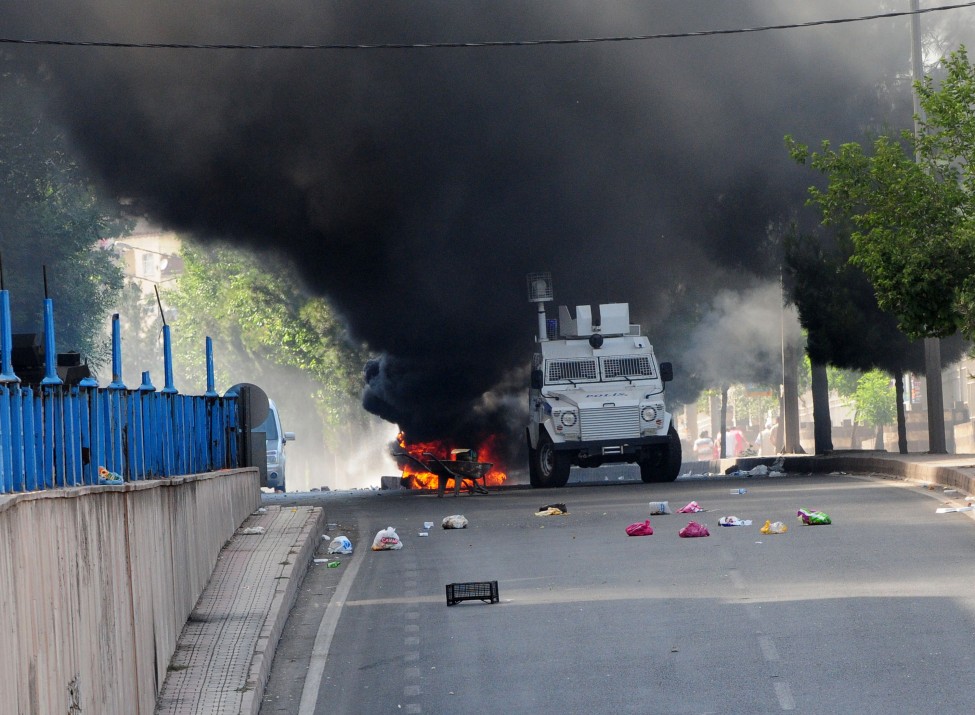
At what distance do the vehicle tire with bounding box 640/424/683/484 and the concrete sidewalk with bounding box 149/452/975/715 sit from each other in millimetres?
8155

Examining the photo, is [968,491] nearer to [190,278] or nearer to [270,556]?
[270,556]

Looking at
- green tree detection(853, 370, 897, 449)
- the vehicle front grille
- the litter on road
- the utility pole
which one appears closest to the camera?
the litter on road

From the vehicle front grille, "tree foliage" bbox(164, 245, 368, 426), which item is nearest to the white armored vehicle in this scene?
the vehicle front grille

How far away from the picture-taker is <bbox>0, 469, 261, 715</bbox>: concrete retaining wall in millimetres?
4891

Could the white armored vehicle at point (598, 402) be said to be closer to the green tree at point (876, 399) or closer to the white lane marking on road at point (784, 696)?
the white lane marking on road at point (784, 696)

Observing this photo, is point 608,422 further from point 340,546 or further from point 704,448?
point 704,448

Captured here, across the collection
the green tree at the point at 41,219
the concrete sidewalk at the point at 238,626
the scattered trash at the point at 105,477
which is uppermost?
the green tree at the point at 41,219

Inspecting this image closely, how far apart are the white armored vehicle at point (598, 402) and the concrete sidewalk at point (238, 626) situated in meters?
11.2

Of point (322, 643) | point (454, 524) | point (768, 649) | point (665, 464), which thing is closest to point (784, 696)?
point (768, 649)

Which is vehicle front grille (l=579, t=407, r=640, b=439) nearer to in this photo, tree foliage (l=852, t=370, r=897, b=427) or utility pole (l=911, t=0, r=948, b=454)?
utility pole (l=911, t=0, r=948, b=454)

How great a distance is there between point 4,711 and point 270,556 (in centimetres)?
916

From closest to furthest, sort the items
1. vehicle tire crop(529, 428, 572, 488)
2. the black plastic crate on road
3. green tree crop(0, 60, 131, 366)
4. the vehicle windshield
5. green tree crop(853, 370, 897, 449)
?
the black plastic crate on road < vehicle tire crop(529, 428, 572, 488) < the vehicle windshield < green tree crop(0, 60, 131, 366) < green tree crop(853, 370, 897, 449)

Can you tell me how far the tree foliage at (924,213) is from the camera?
2045 centimetres

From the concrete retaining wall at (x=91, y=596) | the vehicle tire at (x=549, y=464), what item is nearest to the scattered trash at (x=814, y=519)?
the concrete retaining wall at (x=91, y=596)
